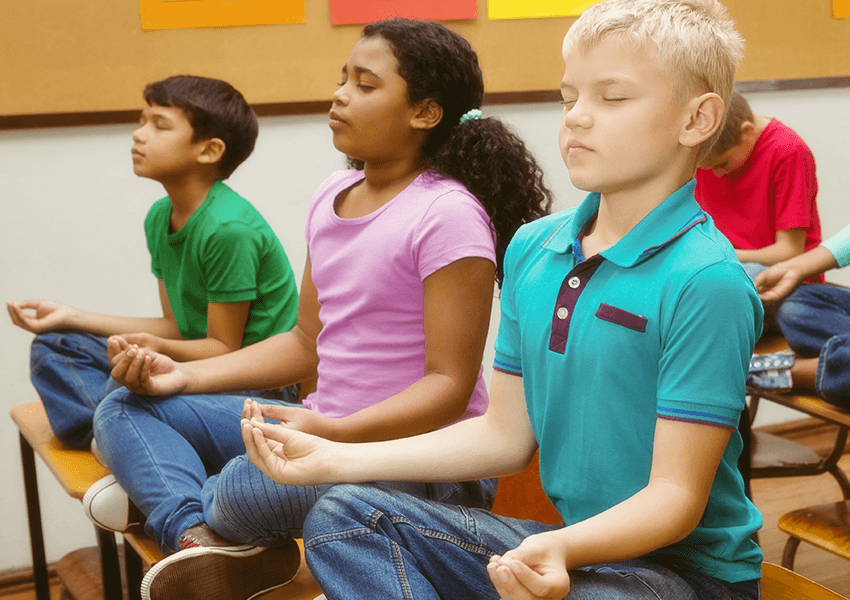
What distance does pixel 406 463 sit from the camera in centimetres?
83

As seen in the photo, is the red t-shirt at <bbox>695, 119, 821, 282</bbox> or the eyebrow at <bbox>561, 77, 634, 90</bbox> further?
the red t-shirt at <bbox>695, 119, 821, 282</bbox>

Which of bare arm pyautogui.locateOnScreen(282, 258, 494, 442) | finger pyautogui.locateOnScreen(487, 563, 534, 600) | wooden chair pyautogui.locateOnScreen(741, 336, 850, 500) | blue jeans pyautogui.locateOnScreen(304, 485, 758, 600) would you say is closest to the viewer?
finger pyautogui.locateOnScreen(487, 563, 534, 600)

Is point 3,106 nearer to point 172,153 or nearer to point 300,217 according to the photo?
point 172,153

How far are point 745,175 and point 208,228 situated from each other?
1.25m

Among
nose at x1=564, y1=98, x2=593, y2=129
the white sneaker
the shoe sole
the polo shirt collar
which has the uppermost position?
nose at x1=564, y1=98, x2=593, y2=129

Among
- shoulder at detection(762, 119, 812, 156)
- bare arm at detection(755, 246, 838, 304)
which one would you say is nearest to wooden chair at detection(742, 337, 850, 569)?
bare arm at detection(755, 246, 838, 304)

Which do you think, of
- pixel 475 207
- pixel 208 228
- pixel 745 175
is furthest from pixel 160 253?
pixel 745 175

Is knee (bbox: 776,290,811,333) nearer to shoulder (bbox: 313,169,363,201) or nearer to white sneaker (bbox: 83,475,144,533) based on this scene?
shoulder (bbox: 313,169,363,201)

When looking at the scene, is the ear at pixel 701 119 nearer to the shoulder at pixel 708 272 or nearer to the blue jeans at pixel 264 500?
the shoulder at pixel 708 272

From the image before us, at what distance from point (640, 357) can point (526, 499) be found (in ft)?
1.27

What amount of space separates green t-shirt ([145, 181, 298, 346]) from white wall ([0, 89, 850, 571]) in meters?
0.31

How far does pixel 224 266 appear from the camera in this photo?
1474 mm

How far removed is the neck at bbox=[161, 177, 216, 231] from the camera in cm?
160

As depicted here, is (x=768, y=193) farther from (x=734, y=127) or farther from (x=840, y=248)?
(x=840, y=248)
